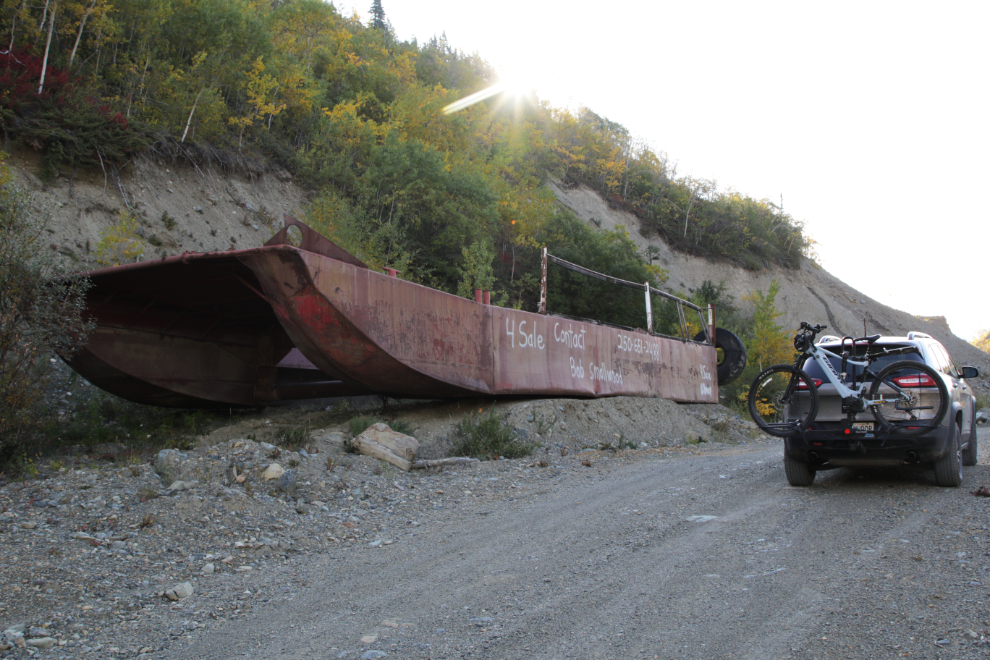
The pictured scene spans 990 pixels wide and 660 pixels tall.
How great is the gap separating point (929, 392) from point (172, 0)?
89.3 feet

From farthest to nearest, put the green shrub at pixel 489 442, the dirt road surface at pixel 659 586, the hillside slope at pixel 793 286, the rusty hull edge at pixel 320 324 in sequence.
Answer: the hillside slope at pixel 793 286
the green shrub at pixel 489 442
the rusty hull edge at pixel 320 324
the dirt road surface at pixel 659 586

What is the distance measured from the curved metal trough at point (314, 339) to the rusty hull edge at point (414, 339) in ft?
0.06

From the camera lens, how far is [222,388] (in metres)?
11.6

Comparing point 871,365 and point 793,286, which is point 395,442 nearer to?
→ point 871,365

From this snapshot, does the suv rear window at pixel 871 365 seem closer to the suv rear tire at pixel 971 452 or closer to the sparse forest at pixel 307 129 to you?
the suv rear tire at pixel 971 452

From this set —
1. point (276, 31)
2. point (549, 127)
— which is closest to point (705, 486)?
point (276, 31)

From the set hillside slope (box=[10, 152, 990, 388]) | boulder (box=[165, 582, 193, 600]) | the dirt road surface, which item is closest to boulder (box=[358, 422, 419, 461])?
the dirt road surface

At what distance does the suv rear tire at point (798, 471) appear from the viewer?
6355 mm

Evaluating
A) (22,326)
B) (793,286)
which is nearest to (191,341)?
(22,326)

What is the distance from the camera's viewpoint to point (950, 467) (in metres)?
5.95

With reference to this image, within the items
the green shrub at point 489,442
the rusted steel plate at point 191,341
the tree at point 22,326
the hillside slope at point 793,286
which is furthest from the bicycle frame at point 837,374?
the hillside slope at point 793,286

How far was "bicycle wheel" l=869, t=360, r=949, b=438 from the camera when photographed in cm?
567

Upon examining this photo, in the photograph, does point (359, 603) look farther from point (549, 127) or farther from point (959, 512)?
point (549, 127)

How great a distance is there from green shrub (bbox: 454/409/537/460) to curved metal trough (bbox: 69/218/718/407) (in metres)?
0.73
